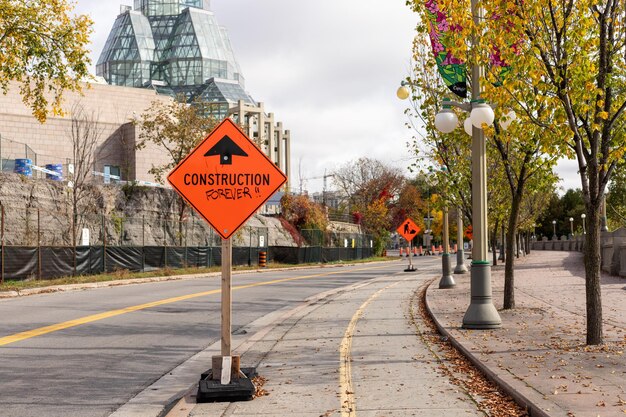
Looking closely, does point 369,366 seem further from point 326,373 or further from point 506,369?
point 506,369

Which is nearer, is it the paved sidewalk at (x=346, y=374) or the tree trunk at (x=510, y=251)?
the paved sidewalk at (x=346, y=374)

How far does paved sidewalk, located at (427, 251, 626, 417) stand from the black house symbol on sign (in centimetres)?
380

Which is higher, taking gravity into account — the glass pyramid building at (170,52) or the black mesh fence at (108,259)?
the glass pyramid building at (170,52)

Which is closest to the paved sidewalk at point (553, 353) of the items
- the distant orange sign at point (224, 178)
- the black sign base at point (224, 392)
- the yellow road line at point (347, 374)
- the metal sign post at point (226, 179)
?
the yellow road line at point (347, 374)

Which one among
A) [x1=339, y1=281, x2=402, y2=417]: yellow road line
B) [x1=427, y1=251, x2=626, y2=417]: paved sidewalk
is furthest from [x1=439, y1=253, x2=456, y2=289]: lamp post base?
[x1=339, y1=281, x2=402, y2=417]: yellow road line

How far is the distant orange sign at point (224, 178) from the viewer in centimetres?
808

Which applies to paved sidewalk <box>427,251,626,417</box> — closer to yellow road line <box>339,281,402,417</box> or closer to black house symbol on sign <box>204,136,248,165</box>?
yellow road line <box>339,281,402,417</box>

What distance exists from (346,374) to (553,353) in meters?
2.86

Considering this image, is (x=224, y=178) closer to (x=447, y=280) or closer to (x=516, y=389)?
(x=516, y=389)

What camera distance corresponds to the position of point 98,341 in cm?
1222

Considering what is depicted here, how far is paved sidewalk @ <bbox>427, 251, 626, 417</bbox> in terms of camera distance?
22.4 ft

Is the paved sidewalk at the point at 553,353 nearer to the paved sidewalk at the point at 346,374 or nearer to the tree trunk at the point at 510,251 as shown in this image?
the tree trunk at the point at 510,251

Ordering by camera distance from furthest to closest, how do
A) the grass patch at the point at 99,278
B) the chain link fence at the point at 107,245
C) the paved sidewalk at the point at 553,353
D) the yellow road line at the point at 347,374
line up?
the chain link fence at the point at 107,245
the grass patch at the point at 99,278
the yellow road line at the point at 347,374
the paved sidewalk at the point at 553,353

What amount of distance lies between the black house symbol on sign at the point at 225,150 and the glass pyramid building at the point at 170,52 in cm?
8999
